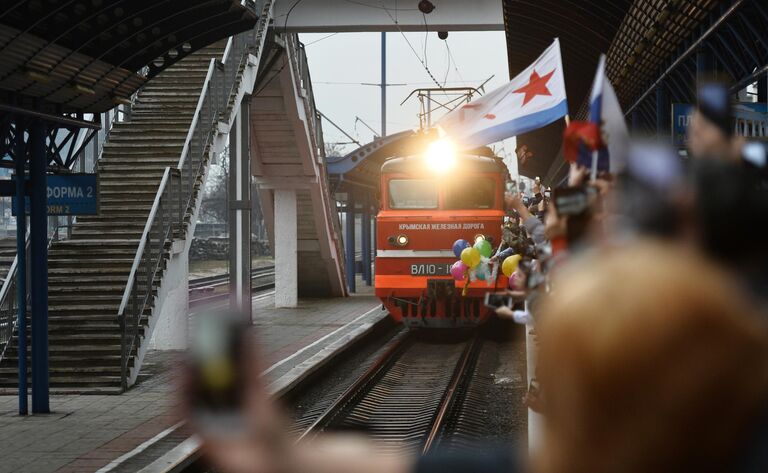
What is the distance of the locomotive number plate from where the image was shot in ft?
59.8

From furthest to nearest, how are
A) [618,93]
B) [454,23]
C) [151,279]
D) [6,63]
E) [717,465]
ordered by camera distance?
1. [454,23]
2. [618,93]
3. [151,279]
4. [6,63]
5. [717,465]

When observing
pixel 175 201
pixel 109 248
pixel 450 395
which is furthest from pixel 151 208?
pixel 450 395

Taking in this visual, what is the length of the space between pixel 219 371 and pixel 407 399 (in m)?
12.5

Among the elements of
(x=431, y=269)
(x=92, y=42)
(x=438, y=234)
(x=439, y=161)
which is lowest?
(x=431, y=269)

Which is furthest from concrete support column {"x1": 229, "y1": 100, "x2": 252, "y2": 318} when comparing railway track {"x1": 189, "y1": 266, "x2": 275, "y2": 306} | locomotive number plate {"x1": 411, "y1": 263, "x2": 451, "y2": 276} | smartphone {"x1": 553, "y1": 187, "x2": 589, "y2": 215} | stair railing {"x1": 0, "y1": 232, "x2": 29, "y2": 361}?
smartphone {"x1": 553, "y1": 187, "x2": 589, "y2": 215}

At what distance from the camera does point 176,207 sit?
1513 centimetres

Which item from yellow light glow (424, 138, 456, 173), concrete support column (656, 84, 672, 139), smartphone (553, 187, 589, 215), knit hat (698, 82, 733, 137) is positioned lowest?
smartphone (553, 187, 589, 215)

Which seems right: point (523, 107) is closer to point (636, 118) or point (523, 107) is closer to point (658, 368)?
point (658, 368)

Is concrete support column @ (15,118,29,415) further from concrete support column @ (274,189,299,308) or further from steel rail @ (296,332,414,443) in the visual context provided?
concrete support column @ (274,189,299,308)

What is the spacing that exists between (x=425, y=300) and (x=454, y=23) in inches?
319

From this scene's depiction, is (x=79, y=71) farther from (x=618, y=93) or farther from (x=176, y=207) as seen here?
(x=618, y=93)

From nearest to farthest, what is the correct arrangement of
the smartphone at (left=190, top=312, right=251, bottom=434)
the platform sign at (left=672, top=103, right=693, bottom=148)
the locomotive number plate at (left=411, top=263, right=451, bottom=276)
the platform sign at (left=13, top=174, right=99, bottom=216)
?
the smartphone at (left=190, top=312, right=251, bottom=434), the platform sign at (left=672, top=103, right=693, bottom=148), the platform sign at (left=13, top=174, right=99, bottom=216), the locomotive number plate at (left=411, top=263, right=451, bottom=276)

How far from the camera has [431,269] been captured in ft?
60.0

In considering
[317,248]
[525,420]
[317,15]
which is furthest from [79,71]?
[317,248]
